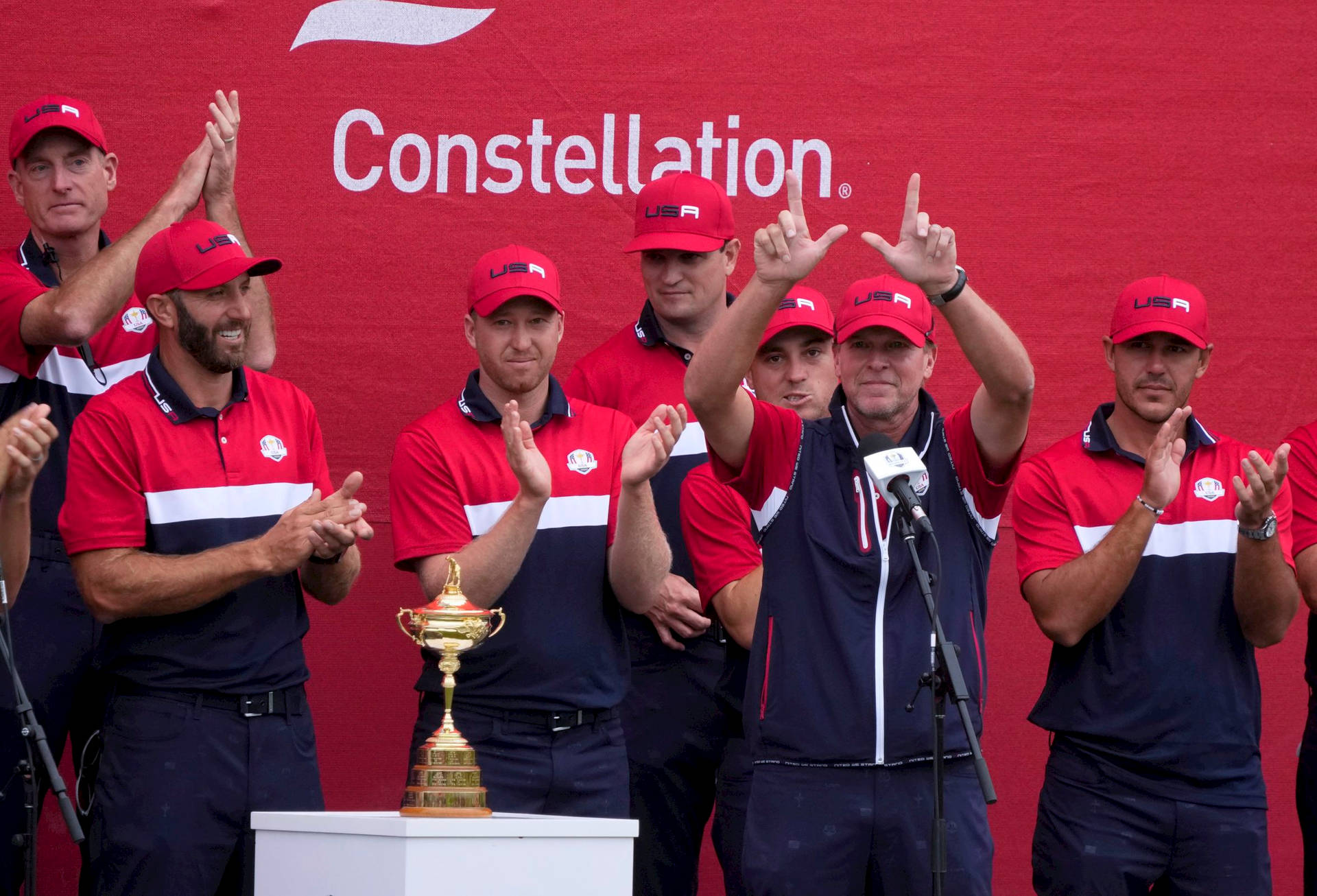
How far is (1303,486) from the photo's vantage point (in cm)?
404

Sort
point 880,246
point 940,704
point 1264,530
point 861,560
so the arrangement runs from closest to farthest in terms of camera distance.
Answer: point 940,704 < point 880,246 < point 861,560 < point 1264,530

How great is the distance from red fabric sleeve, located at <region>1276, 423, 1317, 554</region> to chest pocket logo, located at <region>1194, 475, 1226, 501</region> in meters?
0.23

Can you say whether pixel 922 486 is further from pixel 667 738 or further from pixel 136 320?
pixel 136 320

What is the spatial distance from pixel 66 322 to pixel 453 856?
5.80ft

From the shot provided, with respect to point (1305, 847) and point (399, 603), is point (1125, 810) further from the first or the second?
point (399, 603)

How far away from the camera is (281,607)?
11.6 ft

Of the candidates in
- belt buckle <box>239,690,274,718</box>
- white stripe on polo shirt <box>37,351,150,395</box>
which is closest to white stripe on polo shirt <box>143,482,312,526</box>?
belt buckle <box>239,690,274,718</box>

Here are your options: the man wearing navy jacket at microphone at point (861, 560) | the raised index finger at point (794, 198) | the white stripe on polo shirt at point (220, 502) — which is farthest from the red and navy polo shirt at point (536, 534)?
the raised index finger at point (794, 198)

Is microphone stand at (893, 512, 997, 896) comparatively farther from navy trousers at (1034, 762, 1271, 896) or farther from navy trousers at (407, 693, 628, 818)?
navy trousers at (407, 693, 628, 818)

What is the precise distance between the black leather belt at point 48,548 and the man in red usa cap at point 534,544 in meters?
0.76

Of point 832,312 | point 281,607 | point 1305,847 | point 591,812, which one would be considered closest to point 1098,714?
point 1305,847

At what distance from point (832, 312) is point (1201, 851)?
1745 mm

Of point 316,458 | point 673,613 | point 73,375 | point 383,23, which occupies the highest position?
point 383,23

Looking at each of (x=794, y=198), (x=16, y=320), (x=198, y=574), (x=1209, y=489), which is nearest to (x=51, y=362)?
(x=16, y=320)
